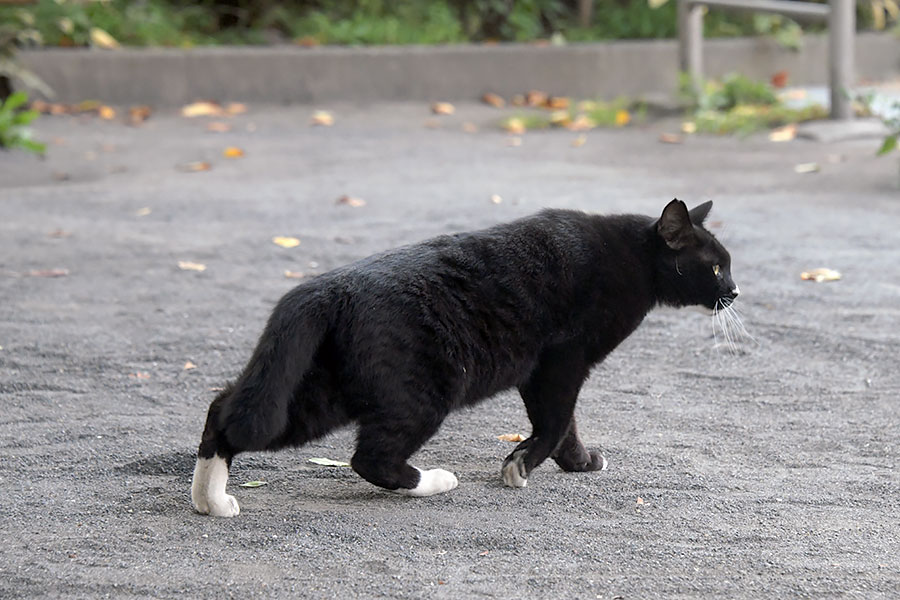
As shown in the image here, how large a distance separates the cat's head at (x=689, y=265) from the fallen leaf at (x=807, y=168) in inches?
189

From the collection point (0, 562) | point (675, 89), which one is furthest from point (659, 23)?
point (0, 562)

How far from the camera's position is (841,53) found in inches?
367

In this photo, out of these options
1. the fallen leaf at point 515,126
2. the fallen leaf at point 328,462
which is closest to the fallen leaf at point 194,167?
the fallen leaf at point 515,126

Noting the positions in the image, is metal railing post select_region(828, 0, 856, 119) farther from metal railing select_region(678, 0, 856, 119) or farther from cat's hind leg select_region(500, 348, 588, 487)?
cat's hind leg select_region(500, 348, 588, 487)

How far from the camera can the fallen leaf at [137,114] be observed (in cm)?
1052

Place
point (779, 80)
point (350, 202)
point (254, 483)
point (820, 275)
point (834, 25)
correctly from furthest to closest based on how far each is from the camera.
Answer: point (779, 80), point (834, 25), point (350, 202), point (820, 275), point (254, 483)

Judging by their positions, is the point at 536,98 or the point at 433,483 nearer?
the point at 433,483

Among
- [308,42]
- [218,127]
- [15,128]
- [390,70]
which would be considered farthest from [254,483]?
[308,42]

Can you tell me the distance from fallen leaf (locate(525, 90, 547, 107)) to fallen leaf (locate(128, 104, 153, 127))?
11.8 ft

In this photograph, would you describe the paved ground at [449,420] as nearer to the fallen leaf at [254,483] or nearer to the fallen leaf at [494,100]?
the fallen leaf at [254,483]

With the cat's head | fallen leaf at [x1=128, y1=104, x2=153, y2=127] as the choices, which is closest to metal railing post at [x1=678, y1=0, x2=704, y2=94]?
→ fallen leaf at [x1=128, y1=104, x2=153, y2=127]

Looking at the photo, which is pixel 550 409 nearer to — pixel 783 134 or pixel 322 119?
pixel 783 134

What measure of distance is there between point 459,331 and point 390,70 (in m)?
8.60

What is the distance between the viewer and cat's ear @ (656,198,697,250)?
11.8 feet
